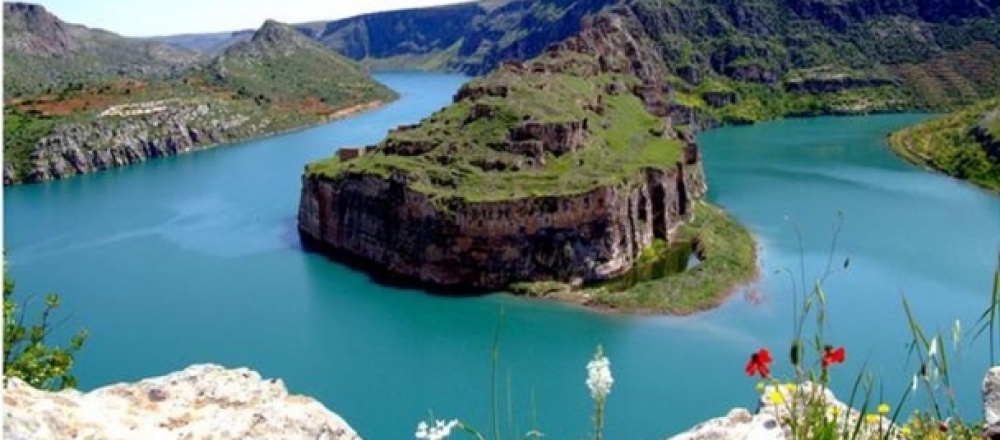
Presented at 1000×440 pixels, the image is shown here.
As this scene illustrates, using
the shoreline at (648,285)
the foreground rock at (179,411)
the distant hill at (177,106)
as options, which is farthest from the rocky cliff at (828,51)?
the foreground rock at (179,411)

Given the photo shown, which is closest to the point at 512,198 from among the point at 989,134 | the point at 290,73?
the point at 989,134

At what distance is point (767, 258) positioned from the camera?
48.1m

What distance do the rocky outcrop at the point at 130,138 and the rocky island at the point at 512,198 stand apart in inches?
1563

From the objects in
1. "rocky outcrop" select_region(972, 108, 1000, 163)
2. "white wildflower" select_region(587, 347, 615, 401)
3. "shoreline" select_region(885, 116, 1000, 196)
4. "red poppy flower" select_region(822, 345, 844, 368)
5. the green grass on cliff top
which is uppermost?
"red poppy flower" select_region(822, 345, 844, 368)

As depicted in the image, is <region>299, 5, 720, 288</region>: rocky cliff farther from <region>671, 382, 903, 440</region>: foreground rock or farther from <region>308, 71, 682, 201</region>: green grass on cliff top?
<region>671, 382, 903, 440</region>: foreground rock

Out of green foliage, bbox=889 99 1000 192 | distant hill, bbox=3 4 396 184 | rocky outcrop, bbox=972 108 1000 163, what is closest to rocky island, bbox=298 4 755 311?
green foliage, bbox=889 99 1000 192

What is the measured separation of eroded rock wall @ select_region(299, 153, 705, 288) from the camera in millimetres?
44344

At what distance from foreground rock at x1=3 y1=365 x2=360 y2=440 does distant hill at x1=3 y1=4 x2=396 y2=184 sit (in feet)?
269

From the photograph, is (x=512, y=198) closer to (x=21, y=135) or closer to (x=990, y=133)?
(x=990, y=133)

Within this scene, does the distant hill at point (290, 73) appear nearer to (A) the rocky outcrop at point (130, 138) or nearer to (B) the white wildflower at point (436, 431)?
(A) the rocky outcrop at point (130, 138)

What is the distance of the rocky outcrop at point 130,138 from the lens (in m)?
84.7

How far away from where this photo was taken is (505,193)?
45188 millimetres

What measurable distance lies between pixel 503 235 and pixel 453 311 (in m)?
4.96

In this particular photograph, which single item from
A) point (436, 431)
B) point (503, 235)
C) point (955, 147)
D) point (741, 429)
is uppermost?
point (436, 431)
